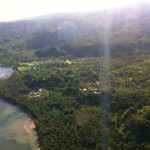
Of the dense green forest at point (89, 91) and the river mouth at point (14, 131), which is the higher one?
the dense green forest at point (89, 91)

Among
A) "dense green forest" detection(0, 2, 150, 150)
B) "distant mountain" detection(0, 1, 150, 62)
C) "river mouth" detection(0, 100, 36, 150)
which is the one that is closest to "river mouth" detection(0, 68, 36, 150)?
"river mouth" detection(0, 100, 36, 150)

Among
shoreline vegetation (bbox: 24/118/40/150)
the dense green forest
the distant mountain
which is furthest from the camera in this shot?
the distant mountain

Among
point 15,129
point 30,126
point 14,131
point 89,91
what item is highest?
point 89,91

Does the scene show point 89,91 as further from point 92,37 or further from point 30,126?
point 92,37

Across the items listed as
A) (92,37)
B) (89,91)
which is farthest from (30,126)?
(92,37)

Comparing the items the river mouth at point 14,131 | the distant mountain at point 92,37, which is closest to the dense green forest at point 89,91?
the distant mountain at point 92,37

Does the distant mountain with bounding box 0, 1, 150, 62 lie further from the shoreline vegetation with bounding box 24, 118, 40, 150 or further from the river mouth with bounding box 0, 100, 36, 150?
the shoreline vegetation with bounding box 24, 118, 40, 150

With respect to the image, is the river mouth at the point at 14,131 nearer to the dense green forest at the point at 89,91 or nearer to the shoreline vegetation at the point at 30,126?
the shoreline vegetation at the point at 30,126

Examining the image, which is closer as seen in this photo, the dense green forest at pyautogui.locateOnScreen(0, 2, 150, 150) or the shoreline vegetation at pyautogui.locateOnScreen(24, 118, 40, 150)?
the dense green forest at pyautogui.locateOnScreen(0, 2, 150, 150)

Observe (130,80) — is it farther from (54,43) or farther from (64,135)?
(54,43)
